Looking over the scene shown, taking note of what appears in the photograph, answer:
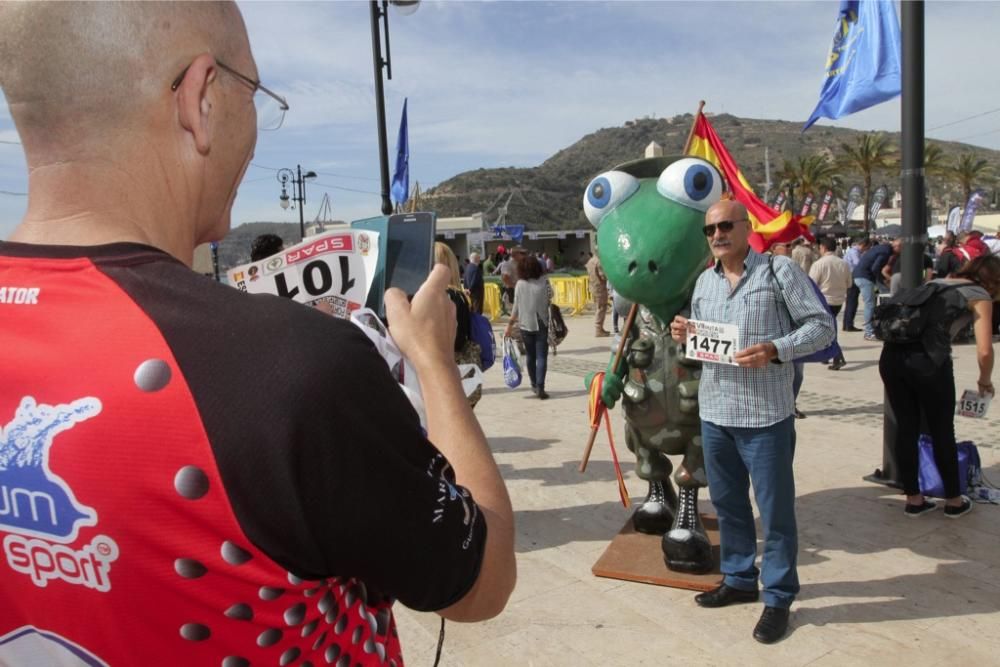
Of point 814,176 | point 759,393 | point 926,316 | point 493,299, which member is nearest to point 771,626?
point 759,393

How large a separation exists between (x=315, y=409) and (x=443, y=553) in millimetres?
258

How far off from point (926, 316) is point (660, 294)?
192 centimetres

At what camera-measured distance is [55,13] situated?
0.85 meters

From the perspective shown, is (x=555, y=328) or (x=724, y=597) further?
(x=555, y=328)

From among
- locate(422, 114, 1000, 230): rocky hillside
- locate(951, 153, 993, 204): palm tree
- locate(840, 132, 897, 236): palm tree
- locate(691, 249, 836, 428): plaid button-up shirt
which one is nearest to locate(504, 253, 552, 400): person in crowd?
locate(691, 249, 836, 428): plaid button-up shirt

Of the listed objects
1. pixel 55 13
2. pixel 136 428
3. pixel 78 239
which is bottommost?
pixel 136 428

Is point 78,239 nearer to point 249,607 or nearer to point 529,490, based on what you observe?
point 249,607

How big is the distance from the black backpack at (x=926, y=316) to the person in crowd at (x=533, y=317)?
4725 millimetres

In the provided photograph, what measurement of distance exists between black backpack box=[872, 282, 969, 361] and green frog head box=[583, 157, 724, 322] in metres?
1.61

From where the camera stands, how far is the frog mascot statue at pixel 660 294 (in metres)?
3.69

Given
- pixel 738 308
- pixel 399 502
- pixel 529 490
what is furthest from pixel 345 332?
pixel 529 490

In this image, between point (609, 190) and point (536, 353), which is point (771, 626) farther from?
point (536, 353)

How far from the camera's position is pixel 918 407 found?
A: 464 cm

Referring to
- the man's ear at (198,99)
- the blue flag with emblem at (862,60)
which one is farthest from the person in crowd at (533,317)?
the man's ear at (198,99)
